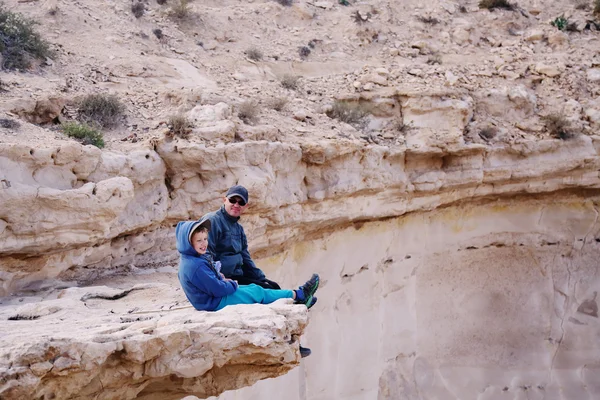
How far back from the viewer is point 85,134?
22.1 ft

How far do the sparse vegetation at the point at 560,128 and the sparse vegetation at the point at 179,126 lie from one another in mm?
6107

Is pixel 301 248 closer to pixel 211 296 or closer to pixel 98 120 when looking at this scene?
pixel 98 120

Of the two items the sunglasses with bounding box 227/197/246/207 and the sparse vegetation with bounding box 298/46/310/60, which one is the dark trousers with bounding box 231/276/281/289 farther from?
the sparse vegetation with bounding box 298/46/310/60

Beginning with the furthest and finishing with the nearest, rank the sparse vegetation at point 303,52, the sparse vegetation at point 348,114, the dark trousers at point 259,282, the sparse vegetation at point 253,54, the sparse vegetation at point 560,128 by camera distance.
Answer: the sparse vegetation at point 303,52 → the sparse vegetation at point 253,54 → the sparse vegetation at point 560,128 → the sparse vegetation at point 348,114 → the dark trousers at point 259,282

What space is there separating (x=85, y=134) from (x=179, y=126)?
100cm

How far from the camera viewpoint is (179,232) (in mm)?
4637

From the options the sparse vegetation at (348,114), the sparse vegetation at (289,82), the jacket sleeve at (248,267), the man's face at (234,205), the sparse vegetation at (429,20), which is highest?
the sparse vegetation at (429,20)

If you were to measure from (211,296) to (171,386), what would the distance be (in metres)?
0.66

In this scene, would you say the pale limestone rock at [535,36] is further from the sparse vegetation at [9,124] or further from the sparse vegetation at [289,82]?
the sparse vegetation at [9,124]

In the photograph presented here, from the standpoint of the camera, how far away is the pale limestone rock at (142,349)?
359 centimetres

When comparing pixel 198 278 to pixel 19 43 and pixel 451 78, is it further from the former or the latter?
pixel 451 78

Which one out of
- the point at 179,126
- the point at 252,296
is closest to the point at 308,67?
the point at 179,126

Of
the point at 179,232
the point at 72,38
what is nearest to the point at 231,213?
the point at 179,232

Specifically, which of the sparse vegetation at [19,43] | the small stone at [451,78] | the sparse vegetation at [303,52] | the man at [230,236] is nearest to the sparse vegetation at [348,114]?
the small stone at [451,78]
